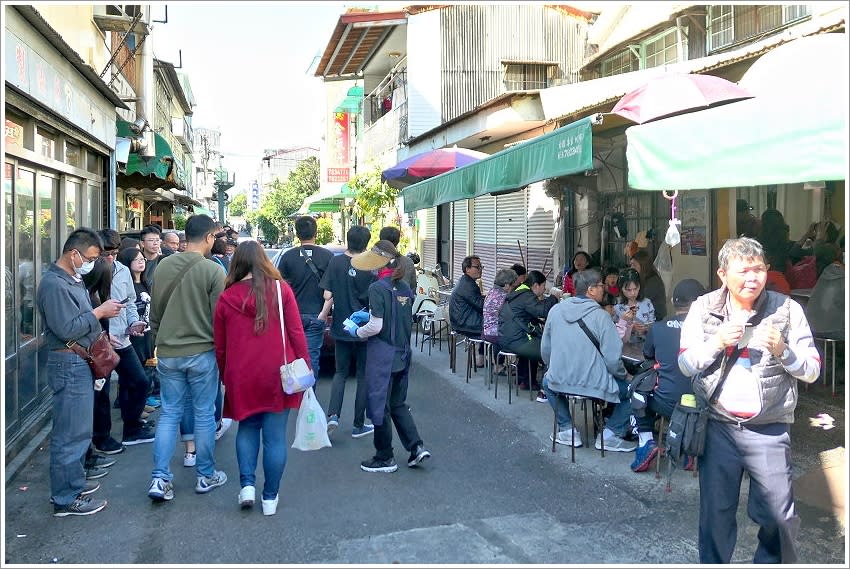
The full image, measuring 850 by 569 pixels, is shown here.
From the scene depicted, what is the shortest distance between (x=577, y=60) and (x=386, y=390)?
15.1 meters

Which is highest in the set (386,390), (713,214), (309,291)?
(713,214)

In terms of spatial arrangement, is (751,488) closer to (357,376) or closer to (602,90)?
(357,376)

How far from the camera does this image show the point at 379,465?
5.65 metres

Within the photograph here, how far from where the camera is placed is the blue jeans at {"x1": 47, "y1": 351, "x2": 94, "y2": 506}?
4.71 meters

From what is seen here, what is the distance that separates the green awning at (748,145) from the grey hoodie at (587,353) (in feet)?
4.77

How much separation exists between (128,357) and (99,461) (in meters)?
0.91

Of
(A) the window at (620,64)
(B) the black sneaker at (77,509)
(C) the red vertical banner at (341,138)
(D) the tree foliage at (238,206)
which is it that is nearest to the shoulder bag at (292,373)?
(B) the black sneaker at (77,509)

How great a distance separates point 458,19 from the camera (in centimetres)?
1905

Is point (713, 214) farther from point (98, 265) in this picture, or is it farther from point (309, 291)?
point (98, 265)

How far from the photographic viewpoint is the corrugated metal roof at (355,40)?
63.1 feet

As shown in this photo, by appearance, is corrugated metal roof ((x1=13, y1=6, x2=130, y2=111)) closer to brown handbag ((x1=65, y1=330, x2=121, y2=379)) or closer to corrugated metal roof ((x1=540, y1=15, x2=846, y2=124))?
brown handbag ((x1=65, y1=330, x2=121, y2=379))

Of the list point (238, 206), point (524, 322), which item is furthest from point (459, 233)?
point (238, 206)

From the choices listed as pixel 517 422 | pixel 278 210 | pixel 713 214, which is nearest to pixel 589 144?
pixel 517 422

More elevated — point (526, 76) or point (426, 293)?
point (526, 76)
